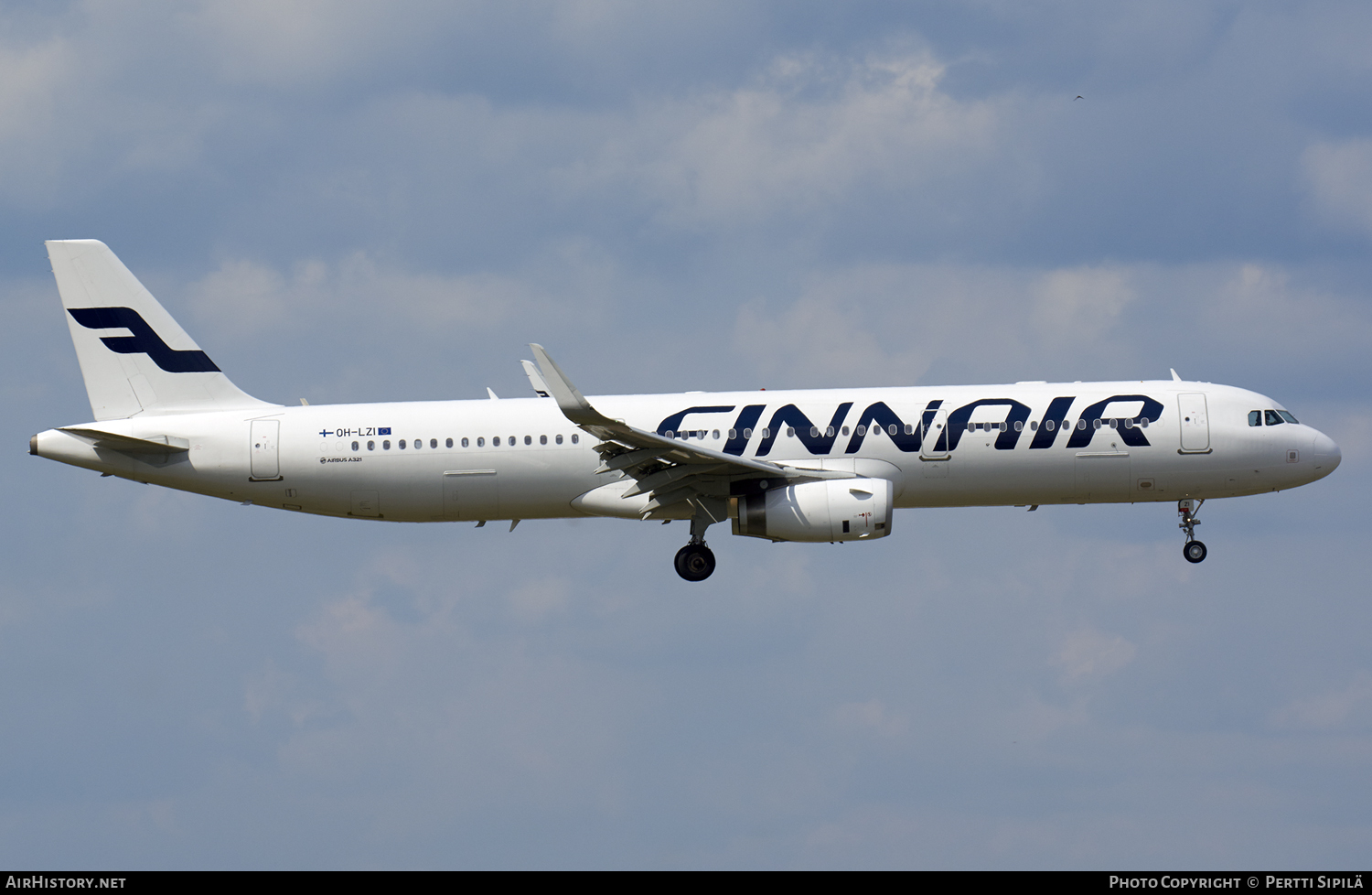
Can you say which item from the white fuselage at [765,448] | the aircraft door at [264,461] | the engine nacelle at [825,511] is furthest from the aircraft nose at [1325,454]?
the aircraft door at [264,461]

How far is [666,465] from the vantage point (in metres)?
32.7

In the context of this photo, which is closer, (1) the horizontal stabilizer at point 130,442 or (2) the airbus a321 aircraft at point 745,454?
(2) the airbus a321 aircraft at point 745,454

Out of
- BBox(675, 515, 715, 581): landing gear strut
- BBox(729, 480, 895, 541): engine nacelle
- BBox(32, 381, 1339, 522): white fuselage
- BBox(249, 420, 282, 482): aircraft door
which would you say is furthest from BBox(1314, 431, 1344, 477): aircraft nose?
BBox(249, 420, 282, 482): aircraft door

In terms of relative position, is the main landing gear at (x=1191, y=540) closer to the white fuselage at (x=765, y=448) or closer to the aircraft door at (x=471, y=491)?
the white fuselage at (x=765, y=448)

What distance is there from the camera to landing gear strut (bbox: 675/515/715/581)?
3450 cm

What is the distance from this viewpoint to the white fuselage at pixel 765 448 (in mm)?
33500

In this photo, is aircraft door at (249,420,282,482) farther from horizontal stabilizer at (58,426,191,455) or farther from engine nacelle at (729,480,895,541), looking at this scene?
engine nacelle at (729,480,895,541)

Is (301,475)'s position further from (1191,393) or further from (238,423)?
(1191,393)

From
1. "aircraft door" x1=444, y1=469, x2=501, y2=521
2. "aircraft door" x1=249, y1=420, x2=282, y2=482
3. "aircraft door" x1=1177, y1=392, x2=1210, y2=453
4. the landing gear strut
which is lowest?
the landing gear strut

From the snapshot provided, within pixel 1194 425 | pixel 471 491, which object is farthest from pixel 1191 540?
pixel 471 491

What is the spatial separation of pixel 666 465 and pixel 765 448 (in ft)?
8.99

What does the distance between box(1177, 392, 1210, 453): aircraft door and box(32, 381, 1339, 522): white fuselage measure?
0.11 feet

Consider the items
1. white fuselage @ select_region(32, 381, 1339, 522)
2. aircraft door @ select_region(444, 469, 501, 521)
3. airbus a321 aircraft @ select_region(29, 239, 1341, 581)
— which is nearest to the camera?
airbus a321 aircraft @ select_region(29, 239, 1341, 581)

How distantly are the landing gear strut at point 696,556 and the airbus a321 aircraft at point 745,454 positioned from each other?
38 mm
